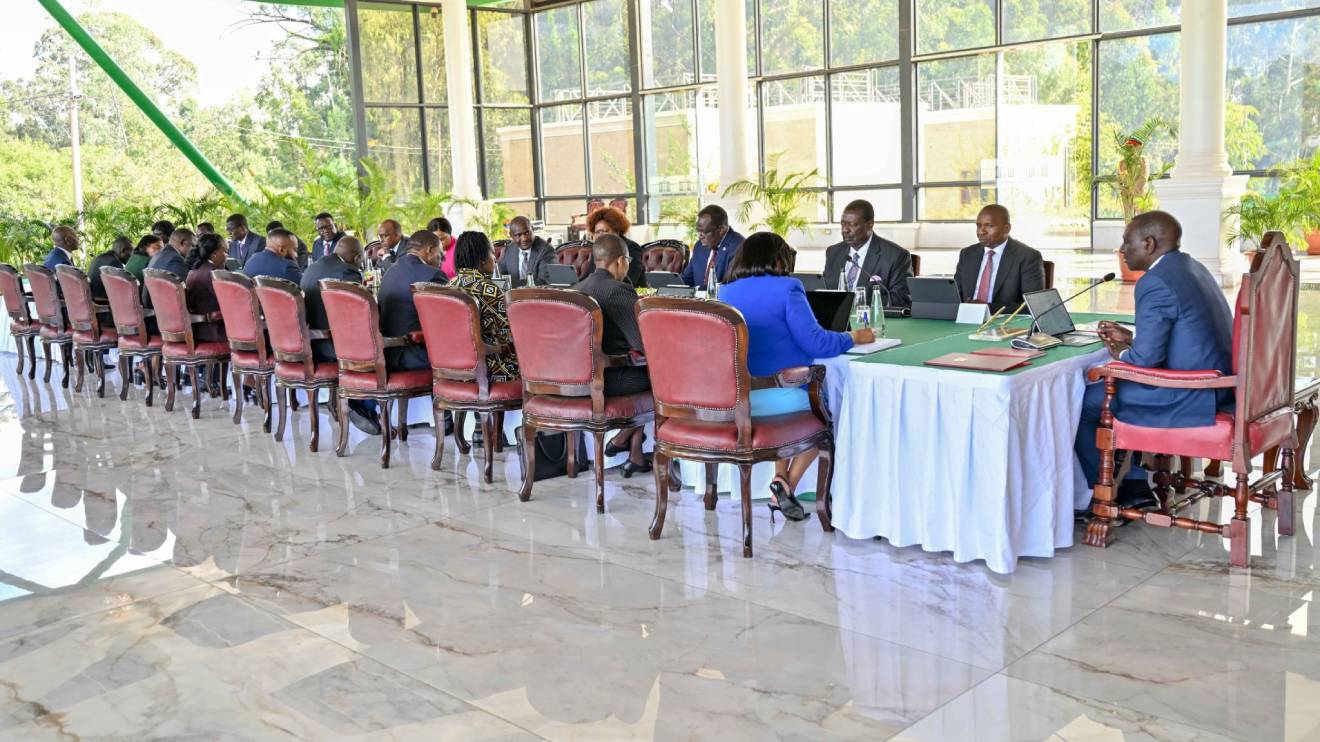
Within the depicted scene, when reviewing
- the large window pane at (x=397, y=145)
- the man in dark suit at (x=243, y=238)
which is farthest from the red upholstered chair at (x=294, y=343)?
the large window pane at (x=397, y=145)

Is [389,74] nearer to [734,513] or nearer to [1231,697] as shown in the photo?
[734,513]

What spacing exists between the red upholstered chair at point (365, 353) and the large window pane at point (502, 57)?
48.7 feet

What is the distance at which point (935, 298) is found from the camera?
5.47 metres

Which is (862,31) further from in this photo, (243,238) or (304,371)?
(304,371)

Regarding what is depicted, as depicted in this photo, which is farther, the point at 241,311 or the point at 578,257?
the point at 578,257

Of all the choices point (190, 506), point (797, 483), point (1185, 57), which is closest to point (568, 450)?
point (797, 483)

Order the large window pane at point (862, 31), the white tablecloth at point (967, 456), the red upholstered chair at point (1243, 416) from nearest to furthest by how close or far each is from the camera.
Result: the red upholstered chair at point (1243, 416), the white tablecloth at point (967, 456), the large window pane at point (862, 31)

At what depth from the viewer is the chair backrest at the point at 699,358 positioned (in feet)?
13.6

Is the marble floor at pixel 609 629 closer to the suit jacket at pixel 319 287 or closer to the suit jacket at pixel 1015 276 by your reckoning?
the suit jacket at pixel 319 287

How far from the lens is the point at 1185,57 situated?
11352 mm

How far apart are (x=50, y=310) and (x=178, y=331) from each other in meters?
2.40

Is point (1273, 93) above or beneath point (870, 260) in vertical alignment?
above

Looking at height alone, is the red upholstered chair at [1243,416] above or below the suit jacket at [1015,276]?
below

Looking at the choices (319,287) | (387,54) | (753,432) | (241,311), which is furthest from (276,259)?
(387,54)
